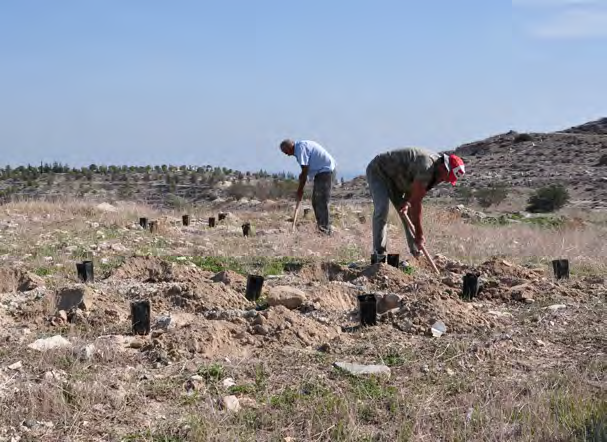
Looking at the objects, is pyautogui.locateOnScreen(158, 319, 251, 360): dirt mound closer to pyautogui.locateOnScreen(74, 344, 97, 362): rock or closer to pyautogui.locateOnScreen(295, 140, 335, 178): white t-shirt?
pyautogui.locateOnScreen(74, 344, 97, 362): rock

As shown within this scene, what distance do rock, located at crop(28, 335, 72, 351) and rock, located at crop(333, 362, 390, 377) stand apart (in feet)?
5.20

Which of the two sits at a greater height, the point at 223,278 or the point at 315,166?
the point at 315,166

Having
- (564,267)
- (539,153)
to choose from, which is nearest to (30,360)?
(564,267)

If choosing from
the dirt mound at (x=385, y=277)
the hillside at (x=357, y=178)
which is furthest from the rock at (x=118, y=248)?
the hillside at (x=357, y=178)

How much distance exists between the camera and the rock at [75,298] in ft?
18.0

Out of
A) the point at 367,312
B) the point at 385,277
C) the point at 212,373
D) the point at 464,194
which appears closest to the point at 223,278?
the point at 385,277

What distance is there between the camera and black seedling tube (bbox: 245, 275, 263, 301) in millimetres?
6293

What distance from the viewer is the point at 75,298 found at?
566cm

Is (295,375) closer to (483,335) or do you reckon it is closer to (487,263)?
(483,335)

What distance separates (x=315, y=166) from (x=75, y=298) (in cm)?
499

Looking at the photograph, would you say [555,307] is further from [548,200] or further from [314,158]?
[548,200]

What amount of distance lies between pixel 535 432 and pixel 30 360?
2.62m

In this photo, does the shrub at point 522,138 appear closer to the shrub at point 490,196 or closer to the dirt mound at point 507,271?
the shrub at point 490,196

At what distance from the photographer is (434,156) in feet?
24.6
